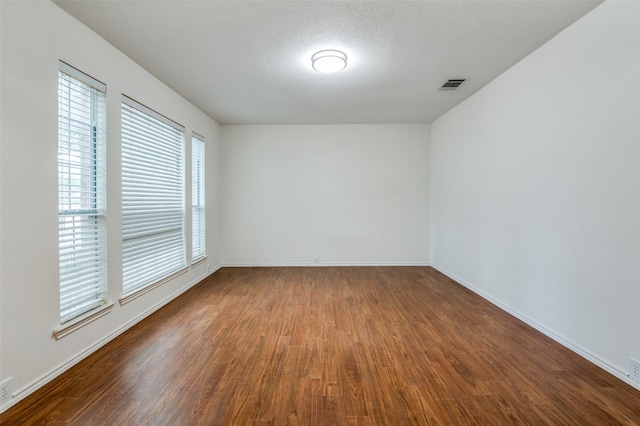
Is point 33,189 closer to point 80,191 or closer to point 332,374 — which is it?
point 80,191

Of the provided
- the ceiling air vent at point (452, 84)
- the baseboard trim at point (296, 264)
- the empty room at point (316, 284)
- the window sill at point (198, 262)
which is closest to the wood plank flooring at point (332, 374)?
the empty room at point (316, 284)

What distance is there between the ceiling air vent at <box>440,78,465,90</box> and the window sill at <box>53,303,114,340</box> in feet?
14.8

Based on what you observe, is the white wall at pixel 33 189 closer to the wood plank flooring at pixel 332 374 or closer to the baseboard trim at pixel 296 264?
the wood plank flooring at pixel 332 374

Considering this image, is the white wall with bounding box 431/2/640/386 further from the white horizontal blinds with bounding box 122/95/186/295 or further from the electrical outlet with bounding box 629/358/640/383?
the white horizontal blinds with bounding box 122/95/186/295

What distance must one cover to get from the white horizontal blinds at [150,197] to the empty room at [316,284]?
0.09ft

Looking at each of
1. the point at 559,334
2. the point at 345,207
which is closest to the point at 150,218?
the point at 345,207

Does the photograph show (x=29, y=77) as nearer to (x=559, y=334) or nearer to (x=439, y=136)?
(x=559, y=334)

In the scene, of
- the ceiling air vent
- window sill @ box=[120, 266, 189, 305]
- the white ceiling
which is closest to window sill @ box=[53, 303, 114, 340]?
window sill @ box=[120, 266, 189, 305]

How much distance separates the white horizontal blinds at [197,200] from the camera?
4.45 meters

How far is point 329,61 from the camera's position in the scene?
281 centimetres

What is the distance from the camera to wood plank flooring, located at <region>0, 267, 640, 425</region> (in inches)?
66.3

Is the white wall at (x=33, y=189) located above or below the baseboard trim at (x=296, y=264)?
above

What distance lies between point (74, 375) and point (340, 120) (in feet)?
16.0

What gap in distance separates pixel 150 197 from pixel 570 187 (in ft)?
14.1
